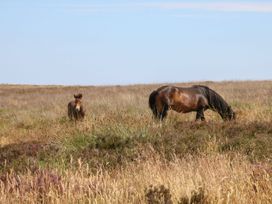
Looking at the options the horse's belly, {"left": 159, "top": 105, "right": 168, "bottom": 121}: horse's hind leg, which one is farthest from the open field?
{"left": 159, "top": 105, "right": 168, "bottom": 121}: horse's hind leg

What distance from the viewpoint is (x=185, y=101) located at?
1902 centimetres

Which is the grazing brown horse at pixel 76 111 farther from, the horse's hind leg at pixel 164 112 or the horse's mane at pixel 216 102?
the horse's mane at pixel 216 102

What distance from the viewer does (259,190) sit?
596 cm

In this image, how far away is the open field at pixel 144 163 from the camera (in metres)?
6.01

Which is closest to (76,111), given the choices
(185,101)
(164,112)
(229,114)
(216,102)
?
(164,112)

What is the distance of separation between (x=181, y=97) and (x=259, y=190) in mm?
13093

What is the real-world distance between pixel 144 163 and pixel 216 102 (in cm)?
1042

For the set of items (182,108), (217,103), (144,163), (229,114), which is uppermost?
(217,103)

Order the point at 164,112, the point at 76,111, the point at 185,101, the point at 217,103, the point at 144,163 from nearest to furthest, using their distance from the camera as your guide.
Result: the point at 144,163
the point at 164,112
the point at 217,103
the point at 185,101
the point at 76,111

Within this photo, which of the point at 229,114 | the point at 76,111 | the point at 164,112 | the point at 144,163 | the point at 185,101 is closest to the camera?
the point at 144,163

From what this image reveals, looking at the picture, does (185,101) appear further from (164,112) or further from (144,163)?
(144,163)

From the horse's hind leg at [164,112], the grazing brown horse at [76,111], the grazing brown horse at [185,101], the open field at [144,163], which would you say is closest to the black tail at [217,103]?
the grazing brown horse at [185,101]

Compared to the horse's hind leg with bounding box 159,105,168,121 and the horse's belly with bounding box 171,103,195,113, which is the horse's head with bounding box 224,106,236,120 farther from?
the horse's hind leg with bounding box 159,105,168,121

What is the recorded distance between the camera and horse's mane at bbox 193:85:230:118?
18375 millimetres
